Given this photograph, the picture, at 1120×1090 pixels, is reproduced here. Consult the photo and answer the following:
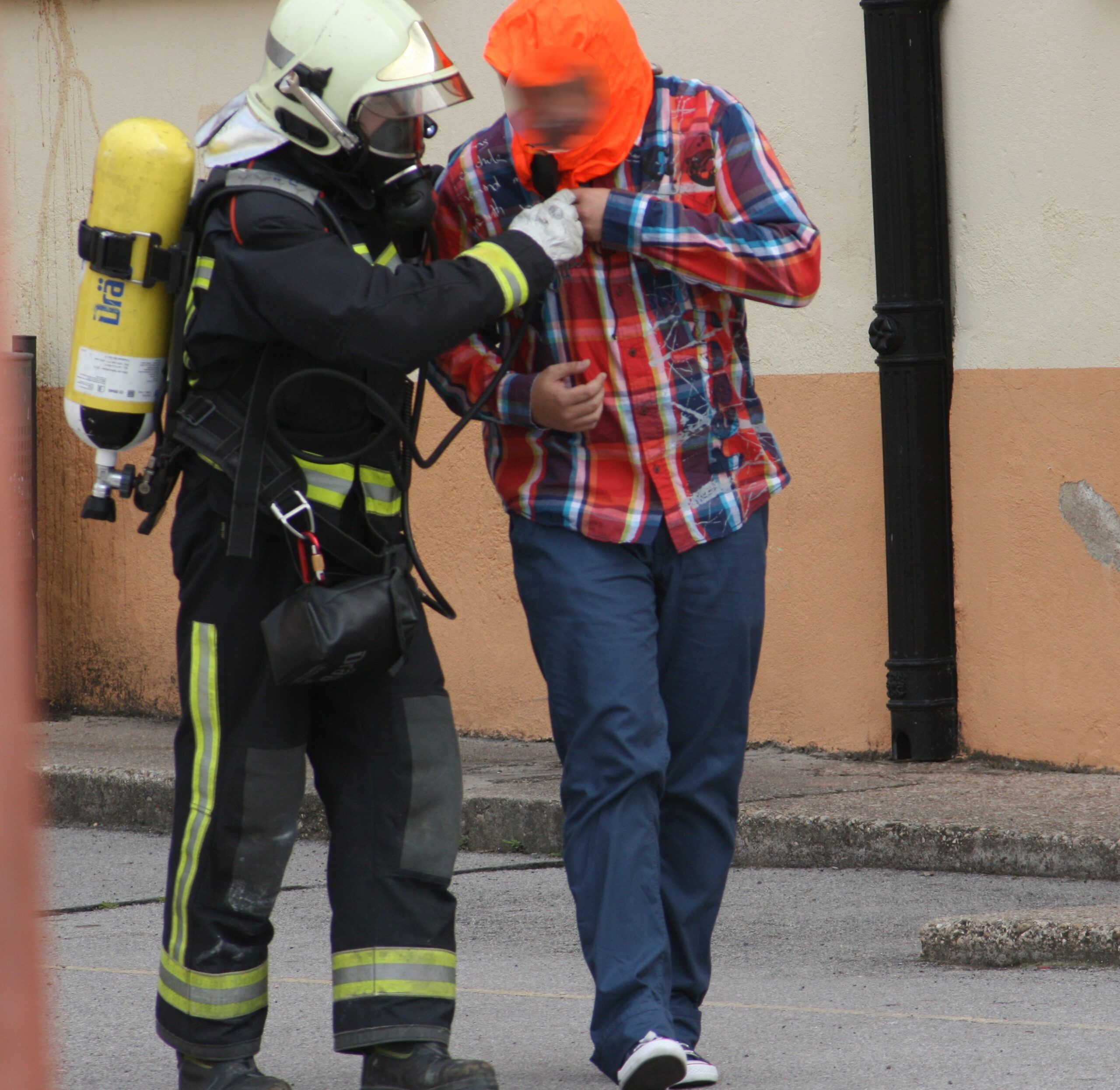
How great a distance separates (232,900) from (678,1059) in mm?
756

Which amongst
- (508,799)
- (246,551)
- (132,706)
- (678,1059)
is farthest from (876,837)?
(132,706)

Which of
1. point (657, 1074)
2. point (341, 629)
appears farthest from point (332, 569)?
point (657, 1074)

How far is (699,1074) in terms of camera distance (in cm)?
331

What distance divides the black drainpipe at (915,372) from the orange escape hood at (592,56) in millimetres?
3042

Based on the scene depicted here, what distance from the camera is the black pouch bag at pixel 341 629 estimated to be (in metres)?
3.05

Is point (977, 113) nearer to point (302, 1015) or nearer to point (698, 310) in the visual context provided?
point (698, 310)

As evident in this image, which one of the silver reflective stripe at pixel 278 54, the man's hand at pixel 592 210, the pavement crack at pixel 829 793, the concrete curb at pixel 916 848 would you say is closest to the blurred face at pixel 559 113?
the man's hand at pixel 592 210

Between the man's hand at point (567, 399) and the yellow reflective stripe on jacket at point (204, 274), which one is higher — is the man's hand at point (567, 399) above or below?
below

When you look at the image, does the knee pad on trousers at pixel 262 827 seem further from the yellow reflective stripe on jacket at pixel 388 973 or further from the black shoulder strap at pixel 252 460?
the black shoulder strap at pixel 252 460

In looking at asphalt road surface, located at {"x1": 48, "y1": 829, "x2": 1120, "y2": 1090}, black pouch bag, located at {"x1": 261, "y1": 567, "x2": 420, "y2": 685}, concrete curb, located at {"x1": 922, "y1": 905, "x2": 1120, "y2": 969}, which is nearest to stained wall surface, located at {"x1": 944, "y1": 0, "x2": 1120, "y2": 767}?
asphalt road surface, located at {"x1": 48, "y1": 829, "x2": 1120, "y2": 1090}

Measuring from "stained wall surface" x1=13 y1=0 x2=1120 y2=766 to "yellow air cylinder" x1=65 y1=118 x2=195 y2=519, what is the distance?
3647mm

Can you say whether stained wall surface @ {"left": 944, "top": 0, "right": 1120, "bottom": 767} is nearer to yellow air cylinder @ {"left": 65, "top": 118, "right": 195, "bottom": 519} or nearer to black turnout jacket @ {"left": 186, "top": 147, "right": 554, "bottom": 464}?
black turnout jacket @ {"left": 186, "top": 147, "right": 554, "bottom": 464}

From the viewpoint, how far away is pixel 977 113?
6.25 m

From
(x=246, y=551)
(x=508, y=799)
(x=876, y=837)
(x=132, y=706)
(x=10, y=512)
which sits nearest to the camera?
(x=10, y=512)
